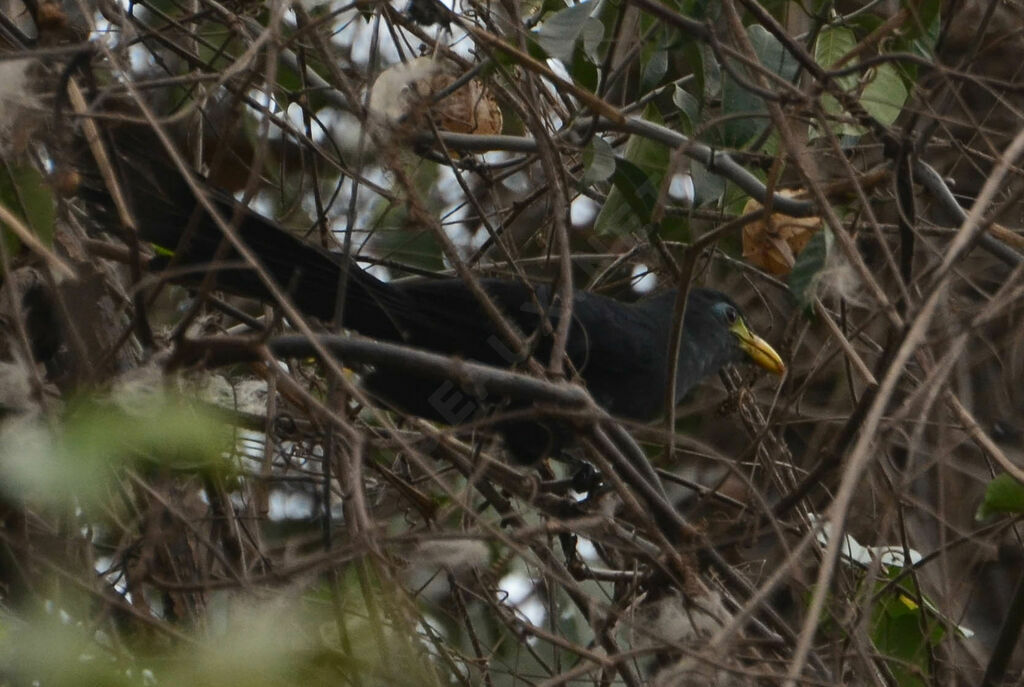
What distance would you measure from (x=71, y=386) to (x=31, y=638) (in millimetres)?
642

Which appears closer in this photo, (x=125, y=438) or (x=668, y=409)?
(x=125, y=438)

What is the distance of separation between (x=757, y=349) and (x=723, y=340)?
4.9 inches

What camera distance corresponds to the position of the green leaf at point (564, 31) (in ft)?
9.07

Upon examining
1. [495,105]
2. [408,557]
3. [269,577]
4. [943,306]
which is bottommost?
[269,577]

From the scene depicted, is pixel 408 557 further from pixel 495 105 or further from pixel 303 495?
pixel 495 105

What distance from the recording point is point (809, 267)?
2.52 m

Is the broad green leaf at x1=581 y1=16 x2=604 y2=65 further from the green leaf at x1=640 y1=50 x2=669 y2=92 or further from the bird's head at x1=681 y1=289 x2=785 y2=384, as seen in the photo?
the bird's head at x1=681 y1=289 x2=785 y2=384

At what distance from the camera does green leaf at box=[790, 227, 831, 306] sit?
249cm

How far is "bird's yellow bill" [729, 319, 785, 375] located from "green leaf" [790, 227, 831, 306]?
184 cm

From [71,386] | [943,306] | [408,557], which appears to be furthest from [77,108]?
[943,306]

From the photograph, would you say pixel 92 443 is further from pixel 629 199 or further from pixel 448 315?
pixel 448 315

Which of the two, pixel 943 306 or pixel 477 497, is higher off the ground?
pixel 477 497

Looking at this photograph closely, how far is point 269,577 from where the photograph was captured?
5.65 ft

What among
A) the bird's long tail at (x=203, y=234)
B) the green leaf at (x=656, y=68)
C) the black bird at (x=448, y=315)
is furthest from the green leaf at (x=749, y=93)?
the bird's long tail at (x=203, y=234)
